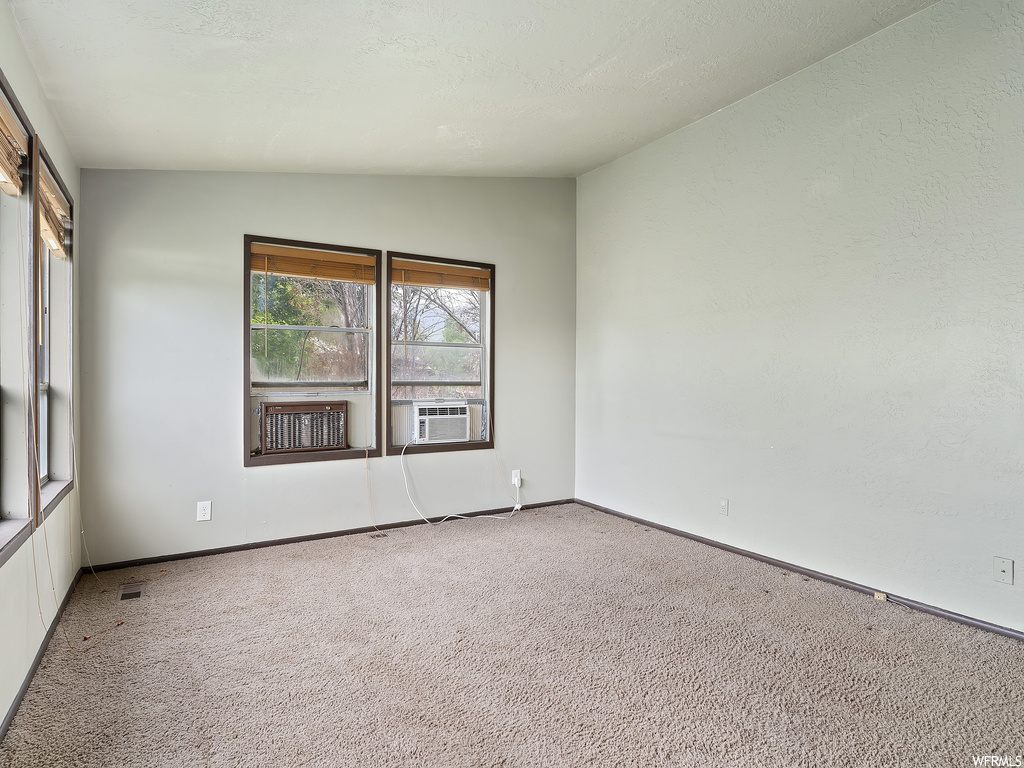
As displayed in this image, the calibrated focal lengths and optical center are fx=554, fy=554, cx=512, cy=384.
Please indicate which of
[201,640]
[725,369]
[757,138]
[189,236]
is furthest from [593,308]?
[201,640]

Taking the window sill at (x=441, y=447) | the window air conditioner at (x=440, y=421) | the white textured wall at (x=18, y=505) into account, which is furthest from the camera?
the window air conditioner at (x=440, y=421)

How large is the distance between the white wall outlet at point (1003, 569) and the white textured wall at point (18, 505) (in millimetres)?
3689

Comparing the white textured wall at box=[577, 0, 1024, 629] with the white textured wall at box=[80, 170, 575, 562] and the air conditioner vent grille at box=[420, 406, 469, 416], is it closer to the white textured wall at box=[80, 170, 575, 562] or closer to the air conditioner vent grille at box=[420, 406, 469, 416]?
the air conditioner vent grille at box=[420, 406, 469, 416]

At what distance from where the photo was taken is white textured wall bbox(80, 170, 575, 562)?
312 cm

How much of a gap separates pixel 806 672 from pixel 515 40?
8.94 ft

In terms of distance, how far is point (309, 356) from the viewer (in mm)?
3734

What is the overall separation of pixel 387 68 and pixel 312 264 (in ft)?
5.54

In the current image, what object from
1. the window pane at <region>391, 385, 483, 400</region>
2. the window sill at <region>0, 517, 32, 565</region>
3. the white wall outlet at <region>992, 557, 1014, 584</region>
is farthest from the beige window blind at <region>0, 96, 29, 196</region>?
the white wall outlet at <region>992, 557, 1014, 584</region>

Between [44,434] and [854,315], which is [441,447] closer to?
[44,434]

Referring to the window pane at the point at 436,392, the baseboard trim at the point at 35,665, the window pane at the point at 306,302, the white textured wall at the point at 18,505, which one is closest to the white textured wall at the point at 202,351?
the window pane at the point at 306,302

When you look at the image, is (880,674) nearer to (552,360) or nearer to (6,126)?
(552,360)

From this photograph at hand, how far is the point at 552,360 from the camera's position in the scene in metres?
4.66

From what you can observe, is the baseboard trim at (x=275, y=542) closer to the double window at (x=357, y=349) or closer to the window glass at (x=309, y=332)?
the double window at (x=357, y=349)

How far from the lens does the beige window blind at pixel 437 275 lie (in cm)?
405
